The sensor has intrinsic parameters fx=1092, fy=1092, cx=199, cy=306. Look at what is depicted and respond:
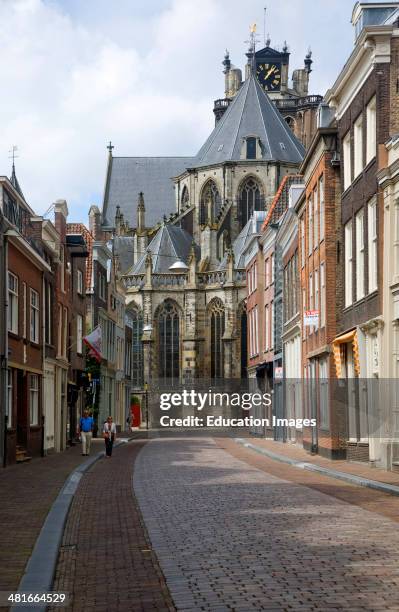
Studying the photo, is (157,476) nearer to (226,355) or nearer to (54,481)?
(54,481)

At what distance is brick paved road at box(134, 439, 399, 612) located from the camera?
27.0 ft

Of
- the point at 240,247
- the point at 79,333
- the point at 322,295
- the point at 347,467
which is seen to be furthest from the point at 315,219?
the point at 240,247

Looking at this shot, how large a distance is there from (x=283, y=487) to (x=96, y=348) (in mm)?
20228

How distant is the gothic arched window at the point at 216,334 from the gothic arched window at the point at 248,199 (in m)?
9.66

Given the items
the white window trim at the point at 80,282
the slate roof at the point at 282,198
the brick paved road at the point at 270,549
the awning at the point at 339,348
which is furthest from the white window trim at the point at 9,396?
the slate roof at the point at 282,198

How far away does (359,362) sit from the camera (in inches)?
1017

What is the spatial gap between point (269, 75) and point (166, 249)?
41.2 meters

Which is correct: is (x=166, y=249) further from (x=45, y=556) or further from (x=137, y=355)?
(x=45, y=556)

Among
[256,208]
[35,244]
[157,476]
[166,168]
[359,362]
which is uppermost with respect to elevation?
[166,168]

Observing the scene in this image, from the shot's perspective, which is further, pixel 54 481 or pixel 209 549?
pixel 54 481

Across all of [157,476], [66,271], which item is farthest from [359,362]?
[66,271]

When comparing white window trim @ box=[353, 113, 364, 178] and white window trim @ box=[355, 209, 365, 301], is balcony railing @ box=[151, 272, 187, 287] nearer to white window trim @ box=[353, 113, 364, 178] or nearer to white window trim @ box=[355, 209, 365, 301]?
white window trim @ box=[353, 113, 364, 178]

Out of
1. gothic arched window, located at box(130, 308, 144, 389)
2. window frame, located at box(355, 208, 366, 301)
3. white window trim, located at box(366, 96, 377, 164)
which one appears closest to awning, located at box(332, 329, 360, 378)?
window frame, located at box(355, 208, 366, 301)

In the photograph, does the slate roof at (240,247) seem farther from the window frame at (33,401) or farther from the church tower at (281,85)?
the window frame at (33,401)
